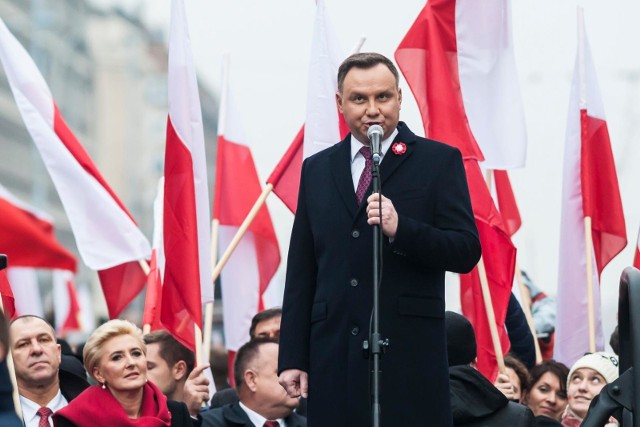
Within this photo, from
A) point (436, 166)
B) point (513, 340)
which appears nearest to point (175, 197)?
point (513, 340)

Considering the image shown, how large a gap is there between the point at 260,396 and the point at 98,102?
124165 mm

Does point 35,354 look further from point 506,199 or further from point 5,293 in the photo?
point 506,199

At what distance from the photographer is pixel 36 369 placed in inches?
330

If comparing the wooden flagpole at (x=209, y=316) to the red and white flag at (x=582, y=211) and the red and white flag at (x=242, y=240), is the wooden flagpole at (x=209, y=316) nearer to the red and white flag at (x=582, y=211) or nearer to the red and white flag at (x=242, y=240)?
the red and white flag at (x=242, y=240)

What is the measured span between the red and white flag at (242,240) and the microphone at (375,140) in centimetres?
567

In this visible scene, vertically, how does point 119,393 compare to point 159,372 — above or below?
above

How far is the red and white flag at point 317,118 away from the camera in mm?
10609

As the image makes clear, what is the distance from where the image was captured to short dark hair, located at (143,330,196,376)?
9578 mm

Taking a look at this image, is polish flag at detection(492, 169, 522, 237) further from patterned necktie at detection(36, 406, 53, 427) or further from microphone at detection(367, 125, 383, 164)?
microphone at detection(367, 125, 383, 164)

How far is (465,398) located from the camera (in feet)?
22.9

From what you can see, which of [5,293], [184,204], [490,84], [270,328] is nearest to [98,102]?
[490,84]

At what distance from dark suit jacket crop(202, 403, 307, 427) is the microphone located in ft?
10.8

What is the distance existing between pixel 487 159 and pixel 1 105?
88.5 meters

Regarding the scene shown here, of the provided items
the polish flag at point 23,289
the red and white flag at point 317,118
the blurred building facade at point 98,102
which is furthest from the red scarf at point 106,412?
the blurred building facade at point 98,102
